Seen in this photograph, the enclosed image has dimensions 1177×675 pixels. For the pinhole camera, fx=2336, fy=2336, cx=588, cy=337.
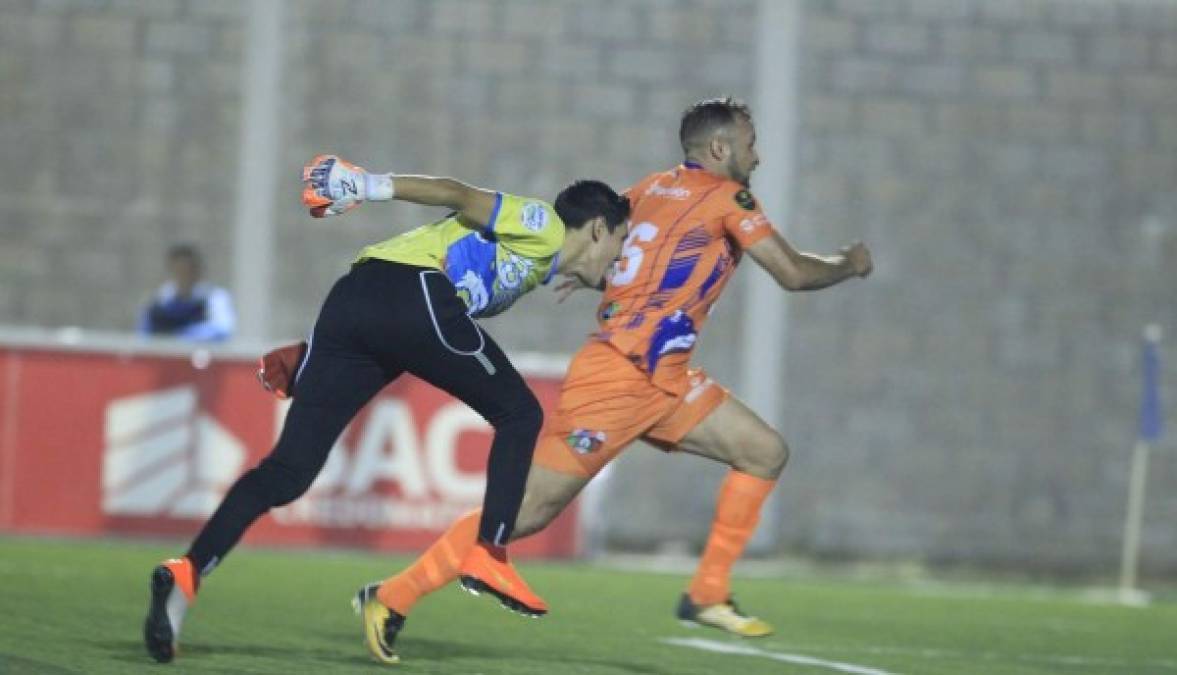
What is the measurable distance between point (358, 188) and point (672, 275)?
1.58m

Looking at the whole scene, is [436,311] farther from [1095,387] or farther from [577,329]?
[1095,387]

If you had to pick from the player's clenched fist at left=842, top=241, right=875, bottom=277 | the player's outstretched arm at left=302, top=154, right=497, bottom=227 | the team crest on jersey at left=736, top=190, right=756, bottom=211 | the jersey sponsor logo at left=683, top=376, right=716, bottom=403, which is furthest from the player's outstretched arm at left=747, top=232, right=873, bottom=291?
the player's outstretched arm at left=302, top=154, right=497, bottom=227

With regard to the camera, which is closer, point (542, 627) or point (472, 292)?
point (472, 292)

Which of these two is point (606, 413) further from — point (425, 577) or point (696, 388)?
point (425, 577)

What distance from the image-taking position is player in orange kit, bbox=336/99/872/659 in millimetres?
8352

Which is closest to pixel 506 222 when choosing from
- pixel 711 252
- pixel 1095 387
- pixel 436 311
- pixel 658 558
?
pixel 436 311

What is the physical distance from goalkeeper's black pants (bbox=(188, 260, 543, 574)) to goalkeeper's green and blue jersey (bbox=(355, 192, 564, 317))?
0.05 meters

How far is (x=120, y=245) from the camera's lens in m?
17.2

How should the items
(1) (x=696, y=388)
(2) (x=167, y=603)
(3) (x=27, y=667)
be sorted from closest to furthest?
1. (3) (x=27, y=667)
2. (2) (x=167, y=603)
3. (1) (x=696, y=388)

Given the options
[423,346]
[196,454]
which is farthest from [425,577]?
[196,454]

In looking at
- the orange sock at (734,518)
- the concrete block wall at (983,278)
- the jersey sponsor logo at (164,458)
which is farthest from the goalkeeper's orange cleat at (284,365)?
the concrete block wall at (983,278)

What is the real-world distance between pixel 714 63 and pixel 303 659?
10.2m

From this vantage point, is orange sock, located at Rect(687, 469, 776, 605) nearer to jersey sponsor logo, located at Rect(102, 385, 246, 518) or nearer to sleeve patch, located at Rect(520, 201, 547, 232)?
sleeve patch, located at Rect(520, 201, 547, 232)

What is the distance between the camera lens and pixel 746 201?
8.50 m
